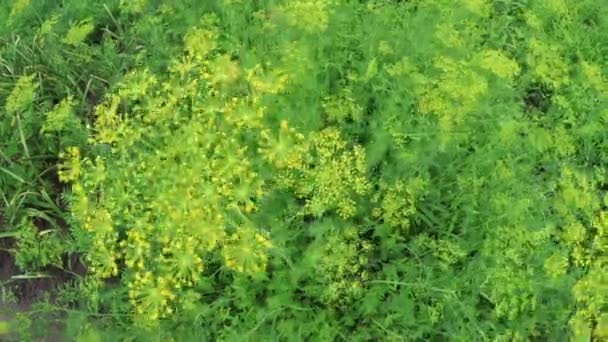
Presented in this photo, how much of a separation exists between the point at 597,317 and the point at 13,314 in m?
3.48

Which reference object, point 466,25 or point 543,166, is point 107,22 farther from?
point 543,166

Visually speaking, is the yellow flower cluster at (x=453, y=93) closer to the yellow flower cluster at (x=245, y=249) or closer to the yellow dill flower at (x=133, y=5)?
the yellow flower cluster at (x=245, y=249)

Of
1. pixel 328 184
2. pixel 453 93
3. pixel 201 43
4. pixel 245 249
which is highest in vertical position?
pixel 201 43

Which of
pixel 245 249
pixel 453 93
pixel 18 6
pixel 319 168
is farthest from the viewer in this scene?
pixel 18 6

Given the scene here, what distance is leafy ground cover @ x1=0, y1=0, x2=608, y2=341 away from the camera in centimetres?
346

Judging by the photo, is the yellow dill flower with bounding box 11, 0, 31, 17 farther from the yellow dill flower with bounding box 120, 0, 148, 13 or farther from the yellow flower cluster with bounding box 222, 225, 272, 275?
the yellow flower cluster with bounding box 222, 225, 272, 275

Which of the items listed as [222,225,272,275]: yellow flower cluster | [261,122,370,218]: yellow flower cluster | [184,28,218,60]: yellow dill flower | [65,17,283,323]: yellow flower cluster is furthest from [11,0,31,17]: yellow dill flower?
[222,225,272,275]: yellow flower cluster

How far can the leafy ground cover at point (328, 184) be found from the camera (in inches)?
136

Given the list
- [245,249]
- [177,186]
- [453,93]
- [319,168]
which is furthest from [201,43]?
[453,93]

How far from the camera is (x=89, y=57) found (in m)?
4.51

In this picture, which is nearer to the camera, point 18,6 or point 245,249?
point 245,249

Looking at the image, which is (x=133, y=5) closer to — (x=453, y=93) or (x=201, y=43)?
(x=201, y=43)

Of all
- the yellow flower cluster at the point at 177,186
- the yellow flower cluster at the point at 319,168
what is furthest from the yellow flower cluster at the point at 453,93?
the yellow flower cluster at the point at 177,186

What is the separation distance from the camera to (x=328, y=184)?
3477mm
